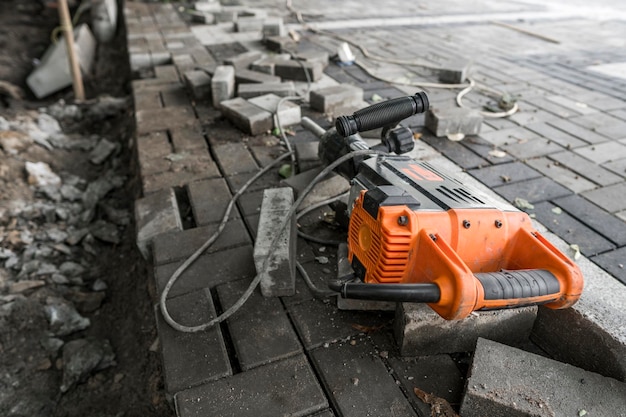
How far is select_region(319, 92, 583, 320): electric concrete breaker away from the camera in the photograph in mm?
1464

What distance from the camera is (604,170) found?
3260 millimetres

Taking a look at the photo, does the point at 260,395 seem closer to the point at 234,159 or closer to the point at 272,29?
the point at 234,159

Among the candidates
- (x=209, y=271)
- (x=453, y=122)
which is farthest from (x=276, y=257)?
(x=453, y=122)

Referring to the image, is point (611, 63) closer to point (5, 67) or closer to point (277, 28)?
point (277, 28)

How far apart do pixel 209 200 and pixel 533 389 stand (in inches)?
82.6

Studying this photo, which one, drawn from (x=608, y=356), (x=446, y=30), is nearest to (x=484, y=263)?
(x=608, y=356)

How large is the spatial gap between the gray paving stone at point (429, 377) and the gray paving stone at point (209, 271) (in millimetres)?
881

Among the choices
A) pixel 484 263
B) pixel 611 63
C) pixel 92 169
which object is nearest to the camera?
pixel 484 263

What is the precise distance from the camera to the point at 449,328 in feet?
5.99

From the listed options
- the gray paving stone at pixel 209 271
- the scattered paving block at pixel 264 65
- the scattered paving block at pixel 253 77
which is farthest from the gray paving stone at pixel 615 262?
the scattered paving block at pixel 264 65

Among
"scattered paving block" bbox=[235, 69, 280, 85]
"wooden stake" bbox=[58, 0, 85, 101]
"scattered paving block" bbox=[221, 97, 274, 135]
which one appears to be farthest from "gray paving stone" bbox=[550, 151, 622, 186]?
"wooden stake" bbox=[58, 0, 85, 101]

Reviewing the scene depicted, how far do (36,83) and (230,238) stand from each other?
5.76 m

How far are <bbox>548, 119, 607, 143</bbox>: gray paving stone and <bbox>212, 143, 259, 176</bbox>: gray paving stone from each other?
2.73m

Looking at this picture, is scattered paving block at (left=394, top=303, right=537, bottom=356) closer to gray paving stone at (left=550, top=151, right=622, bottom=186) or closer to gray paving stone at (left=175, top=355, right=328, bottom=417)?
gray paving stone at (left=175, top=355, right=328, bottom=417)
